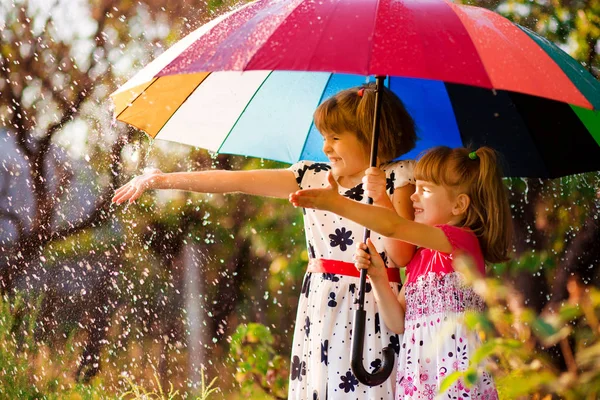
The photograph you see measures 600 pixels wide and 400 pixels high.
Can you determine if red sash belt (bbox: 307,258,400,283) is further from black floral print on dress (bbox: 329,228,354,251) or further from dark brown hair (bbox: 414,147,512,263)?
dark brown hair (bbox: 414,147,512,263)

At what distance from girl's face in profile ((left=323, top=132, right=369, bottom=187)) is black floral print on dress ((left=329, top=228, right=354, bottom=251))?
0.46ft

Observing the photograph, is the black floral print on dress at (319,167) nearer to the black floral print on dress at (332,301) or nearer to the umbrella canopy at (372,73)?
the umbrella canopy at (372,73)

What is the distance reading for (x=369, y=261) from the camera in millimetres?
2529

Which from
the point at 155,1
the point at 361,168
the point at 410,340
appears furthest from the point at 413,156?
the point at 155,1

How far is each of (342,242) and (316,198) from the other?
1.81 feet

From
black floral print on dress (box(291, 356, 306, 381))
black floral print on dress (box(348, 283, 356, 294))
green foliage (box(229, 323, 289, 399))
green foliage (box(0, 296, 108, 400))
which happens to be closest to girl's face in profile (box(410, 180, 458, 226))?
black floral print on dress (box(348, 283, 356, 294))

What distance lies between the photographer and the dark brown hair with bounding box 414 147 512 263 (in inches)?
103

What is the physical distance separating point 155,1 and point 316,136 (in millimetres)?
2608

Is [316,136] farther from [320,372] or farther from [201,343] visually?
[201,343]

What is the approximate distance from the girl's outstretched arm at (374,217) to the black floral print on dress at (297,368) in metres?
0.59

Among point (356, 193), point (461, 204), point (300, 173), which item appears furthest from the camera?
point (300, 173)

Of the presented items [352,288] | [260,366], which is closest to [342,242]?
[352,288]

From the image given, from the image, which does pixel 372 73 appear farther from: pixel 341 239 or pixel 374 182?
pixel 341 239

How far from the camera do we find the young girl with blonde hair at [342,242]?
267 centimetres
